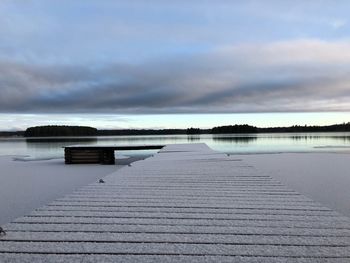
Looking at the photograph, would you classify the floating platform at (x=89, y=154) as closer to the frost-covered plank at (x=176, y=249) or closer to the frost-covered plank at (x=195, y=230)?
the frost-covered plank at (x=195, y=230)

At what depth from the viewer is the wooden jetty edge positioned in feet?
7.30

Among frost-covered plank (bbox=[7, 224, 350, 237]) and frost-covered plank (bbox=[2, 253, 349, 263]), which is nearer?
frost-covered plank (bbox=[2, 253, 349, 263])

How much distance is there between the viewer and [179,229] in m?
2.72

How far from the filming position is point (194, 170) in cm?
658

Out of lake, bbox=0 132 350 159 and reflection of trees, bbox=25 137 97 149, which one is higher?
reflection of trees, bbox=25 137 97 149

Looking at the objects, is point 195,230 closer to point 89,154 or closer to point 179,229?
point 179,229

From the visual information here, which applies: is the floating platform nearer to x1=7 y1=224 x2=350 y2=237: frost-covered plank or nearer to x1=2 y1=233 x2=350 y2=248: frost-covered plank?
x1=7 y1=224 x2=350 y2=237: frost-covered plank

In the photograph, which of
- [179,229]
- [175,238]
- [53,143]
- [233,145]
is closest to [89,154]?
[179,229]

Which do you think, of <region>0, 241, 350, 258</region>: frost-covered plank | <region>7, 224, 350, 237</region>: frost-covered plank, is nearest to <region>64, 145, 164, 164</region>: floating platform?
<region>7, 224, 350, 237</region>: frost-covered plank

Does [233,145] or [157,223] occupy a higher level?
[157,223]

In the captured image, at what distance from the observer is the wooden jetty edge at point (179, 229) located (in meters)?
2.23

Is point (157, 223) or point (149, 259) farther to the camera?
point (157, 223)

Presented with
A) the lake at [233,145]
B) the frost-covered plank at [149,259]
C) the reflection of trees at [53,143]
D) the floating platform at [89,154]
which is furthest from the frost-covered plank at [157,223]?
the reflection of trees at [53,143]

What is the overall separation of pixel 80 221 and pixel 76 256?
0.78 meters
